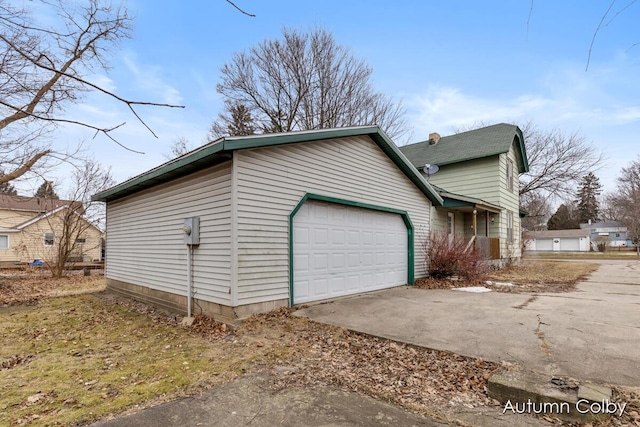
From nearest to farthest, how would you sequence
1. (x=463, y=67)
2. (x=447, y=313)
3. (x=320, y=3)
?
(x=320, y=3)
(x=463, y=67)
(x=447, y=313)

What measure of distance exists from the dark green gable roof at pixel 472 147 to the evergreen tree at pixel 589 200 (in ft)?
179

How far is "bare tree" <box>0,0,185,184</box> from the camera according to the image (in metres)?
2.13

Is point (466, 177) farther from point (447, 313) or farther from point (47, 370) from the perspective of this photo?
point (47, 370)

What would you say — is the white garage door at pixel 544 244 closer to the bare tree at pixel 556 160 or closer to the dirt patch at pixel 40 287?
the bare tree at pixel 556 160

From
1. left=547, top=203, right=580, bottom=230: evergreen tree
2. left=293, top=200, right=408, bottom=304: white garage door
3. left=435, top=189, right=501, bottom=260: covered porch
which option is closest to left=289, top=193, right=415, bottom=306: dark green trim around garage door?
left=293, top=200, right=408, bottom=304: white garage door

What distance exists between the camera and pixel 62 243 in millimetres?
15695

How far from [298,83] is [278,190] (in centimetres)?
1498

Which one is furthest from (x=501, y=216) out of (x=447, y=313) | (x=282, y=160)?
(x=282, y=160)

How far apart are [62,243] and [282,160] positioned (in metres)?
14.6

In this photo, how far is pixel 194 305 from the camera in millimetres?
6516

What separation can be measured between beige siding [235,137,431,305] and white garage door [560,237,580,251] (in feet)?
161

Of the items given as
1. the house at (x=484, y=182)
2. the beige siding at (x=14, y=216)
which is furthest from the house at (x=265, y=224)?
the beige siding at (x=14, y=216)

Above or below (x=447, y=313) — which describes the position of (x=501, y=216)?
above

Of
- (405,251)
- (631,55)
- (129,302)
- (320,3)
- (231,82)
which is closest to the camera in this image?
(631,55)
